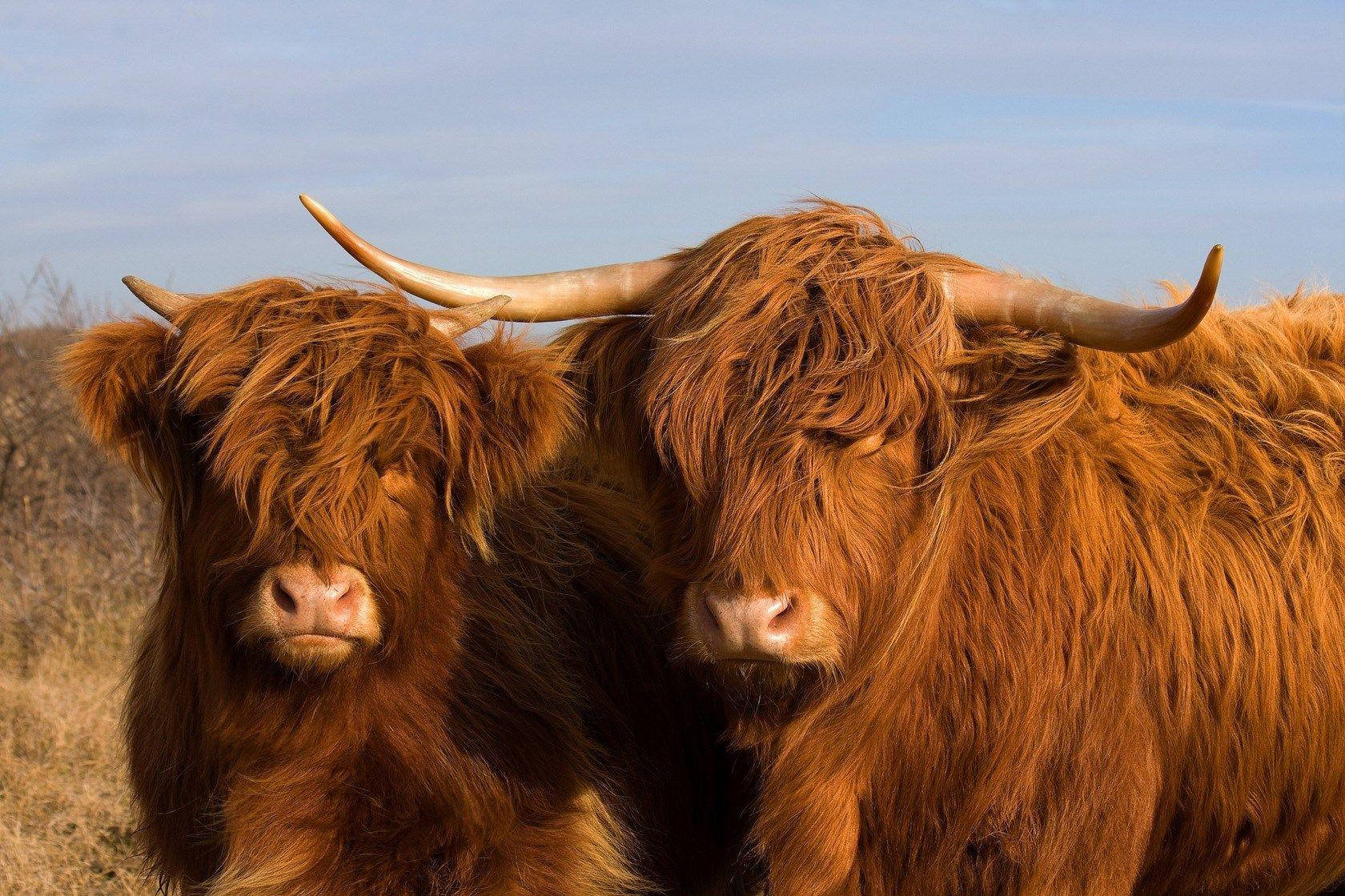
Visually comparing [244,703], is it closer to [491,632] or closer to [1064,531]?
[491,632]

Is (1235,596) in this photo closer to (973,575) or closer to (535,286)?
(973,575)

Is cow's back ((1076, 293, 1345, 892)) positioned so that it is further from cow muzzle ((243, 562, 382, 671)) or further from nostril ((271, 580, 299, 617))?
nostril ((271, 580, 299, 617))

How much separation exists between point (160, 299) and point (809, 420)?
1493 millimetres

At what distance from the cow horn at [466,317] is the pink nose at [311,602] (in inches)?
27.2

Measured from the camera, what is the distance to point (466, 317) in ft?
10.3

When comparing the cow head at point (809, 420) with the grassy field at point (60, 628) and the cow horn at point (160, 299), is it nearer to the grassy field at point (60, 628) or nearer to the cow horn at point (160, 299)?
the cow horn at point (160, 299)

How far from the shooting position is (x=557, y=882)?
3070 millimetres

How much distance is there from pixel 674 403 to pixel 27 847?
306 cm

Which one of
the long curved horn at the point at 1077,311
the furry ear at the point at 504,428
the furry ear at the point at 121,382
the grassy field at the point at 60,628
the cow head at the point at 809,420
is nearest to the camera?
the long curved horn at the point at 1077,311

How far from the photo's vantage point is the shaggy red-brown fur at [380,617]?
2.81 m

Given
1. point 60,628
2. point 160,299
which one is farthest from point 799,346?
point 60,628

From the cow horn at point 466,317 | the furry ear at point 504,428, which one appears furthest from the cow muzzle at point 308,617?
the cow horn at point 466,317

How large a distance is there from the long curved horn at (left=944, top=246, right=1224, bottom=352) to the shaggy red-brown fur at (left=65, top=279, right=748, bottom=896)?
95 centimetres

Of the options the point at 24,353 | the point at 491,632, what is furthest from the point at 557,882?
the point at 24,353
